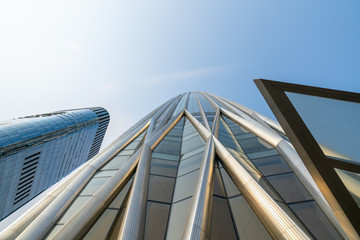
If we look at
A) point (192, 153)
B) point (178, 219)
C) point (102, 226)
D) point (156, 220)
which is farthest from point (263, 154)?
point (102, 226)

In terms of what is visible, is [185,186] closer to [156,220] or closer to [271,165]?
[156,220]

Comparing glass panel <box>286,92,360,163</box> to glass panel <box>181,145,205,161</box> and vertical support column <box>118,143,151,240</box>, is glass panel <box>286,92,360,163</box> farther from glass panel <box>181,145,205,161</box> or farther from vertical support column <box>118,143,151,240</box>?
glass panel <box>181,145,205,161</box>

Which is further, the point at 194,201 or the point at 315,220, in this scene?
the point at 194,201

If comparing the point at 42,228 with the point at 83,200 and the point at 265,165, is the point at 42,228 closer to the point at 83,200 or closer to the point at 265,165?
the point at 83,200

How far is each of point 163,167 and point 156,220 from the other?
13.3ft

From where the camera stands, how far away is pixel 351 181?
18.2 ft

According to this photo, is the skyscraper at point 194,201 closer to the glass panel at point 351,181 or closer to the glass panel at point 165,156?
the glass panel at point 165,156

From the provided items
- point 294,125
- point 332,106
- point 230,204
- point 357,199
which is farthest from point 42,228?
point 332,106

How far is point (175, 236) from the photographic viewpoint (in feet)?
24.0

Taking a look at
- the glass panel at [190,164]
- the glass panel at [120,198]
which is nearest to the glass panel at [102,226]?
the glass panel at [120,198]

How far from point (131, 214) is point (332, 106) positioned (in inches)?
337

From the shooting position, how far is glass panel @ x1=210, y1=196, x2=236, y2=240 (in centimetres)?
718

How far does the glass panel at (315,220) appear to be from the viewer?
22.5ft

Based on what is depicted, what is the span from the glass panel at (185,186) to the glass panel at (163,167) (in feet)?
3.21
